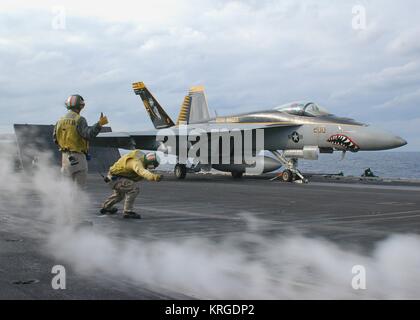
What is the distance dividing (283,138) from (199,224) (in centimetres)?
1532

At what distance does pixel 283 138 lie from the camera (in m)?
25.1

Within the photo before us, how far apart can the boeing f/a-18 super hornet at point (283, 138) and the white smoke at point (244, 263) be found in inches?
580

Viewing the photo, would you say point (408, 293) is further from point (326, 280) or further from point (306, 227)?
point (306, 227)

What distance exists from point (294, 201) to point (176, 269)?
9.80 metres

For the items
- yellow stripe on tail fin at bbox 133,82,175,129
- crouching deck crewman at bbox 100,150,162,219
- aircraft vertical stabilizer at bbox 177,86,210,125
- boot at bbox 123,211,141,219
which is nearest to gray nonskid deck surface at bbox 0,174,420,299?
boot at bbox 123,211,141,219

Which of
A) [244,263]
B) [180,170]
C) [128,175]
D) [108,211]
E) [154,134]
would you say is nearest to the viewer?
[244,263]

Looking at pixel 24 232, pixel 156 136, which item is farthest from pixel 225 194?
pixel 156 136

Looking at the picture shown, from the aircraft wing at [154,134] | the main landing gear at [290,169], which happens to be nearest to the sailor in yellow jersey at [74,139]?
the aircraft wing at [154,134]

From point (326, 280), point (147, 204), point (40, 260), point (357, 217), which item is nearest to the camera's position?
point (326, 280)

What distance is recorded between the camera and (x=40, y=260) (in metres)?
6.75

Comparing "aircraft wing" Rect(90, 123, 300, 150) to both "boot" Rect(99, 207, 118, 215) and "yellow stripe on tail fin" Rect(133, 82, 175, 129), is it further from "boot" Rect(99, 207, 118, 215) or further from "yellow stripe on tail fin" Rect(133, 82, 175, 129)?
"boot" Rect(99, 207, 118, 215)

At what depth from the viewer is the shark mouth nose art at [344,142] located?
75.6ft

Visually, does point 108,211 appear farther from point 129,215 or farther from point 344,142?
point 344,142

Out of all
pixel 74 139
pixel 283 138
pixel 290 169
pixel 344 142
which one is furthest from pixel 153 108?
pixel 74 139
